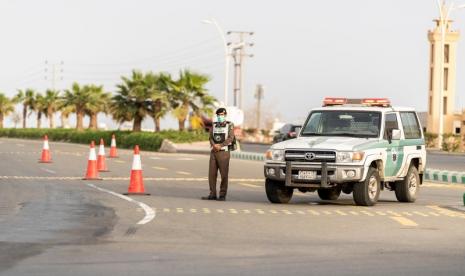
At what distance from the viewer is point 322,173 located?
19.9m

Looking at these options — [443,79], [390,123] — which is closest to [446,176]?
[390,123]

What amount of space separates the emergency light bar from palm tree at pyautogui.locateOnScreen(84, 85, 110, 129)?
80708 mm

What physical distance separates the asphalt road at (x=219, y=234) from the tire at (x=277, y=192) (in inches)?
7.5

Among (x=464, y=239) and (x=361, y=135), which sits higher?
(x=361, y=135)

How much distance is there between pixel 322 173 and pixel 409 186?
10.7ft

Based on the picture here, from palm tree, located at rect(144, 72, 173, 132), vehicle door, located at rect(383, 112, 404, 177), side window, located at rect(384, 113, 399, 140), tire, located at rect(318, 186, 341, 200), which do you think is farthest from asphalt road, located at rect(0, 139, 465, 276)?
palm tree, located at rect(144, 72, 173, 132)

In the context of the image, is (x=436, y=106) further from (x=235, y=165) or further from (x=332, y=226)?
(x=332, y=226)

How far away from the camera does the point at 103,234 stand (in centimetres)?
1458

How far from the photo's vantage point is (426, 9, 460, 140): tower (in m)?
101

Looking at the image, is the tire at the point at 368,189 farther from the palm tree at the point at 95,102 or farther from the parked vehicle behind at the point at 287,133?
the palm tree at the point at 95,102

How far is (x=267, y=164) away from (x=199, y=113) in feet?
167

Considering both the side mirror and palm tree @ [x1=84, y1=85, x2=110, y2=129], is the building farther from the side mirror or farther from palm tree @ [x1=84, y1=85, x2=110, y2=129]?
the side mirror

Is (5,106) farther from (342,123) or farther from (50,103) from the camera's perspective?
(342,123)

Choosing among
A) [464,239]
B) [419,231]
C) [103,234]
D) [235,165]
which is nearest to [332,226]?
[419,231]
